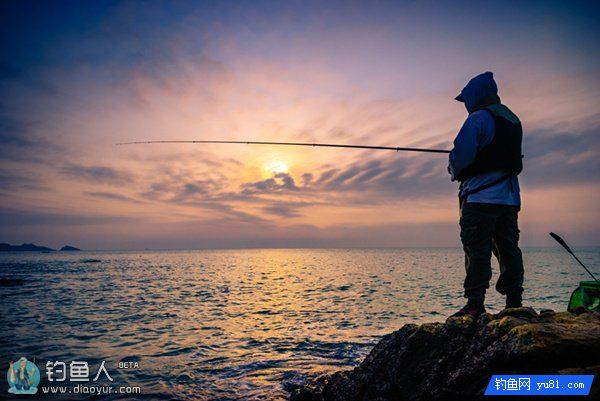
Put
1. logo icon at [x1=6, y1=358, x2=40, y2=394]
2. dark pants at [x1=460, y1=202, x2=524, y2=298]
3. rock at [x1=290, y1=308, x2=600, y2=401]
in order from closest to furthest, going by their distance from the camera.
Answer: rock at [x1=290, y1=308, x2=600, y2=401] → dark pants at [x1=460, y1=202, x2=524, y2=298] → logo icon at [x1=6, y1=358, x2=40, y2=394]

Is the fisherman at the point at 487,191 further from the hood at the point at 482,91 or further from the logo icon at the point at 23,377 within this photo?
the logo icon at the point at 23,377

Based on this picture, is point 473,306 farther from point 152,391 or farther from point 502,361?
point 152,391

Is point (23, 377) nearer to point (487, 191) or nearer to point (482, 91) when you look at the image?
point (487, 191)

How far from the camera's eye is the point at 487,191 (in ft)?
14.9

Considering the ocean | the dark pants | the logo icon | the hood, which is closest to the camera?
the dark pants

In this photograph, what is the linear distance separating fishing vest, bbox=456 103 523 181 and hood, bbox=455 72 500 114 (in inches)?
12.5

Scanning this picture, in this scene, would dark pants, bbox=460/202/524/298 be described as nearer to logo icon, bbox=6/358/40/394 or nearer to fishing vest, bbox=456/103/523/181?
fishing vest, bbox=456/103/523/181

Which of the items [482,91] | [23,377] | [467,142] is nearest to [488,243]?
[467,142]

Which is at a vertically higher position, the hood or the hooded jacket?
the hood

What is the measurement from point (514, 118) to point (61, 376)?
10678 mm

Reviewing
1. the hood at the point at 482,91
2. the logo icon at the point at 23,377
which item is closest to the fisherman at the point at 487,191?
the hood at the point at 482,91

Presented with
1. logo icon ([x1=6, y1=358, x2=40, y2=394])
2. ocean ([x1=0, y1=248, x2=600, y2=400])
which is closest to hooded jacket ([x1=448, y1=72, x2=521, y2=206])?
ocean ([x1=0, y1=248, x2=600, y2=400])

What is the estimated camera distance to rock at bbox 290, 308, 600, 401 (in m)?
3.37

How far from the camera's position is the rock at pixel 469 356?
3.37m
